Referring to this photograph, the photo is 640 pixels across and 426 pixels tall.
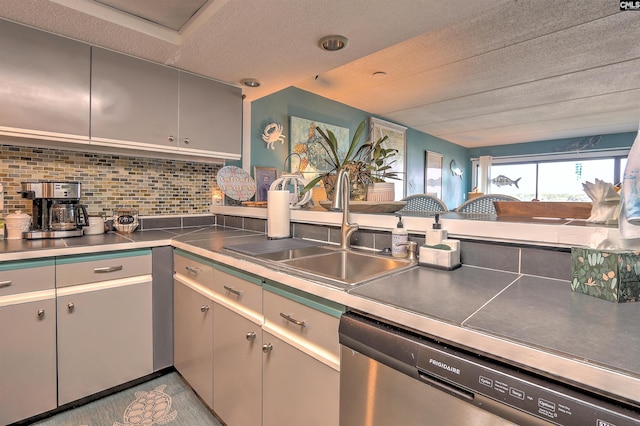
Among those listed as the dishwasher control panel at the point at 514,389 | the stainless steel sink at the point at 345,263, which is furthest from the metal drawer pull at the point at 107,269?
the dishwasher control panel at the point at 514,389

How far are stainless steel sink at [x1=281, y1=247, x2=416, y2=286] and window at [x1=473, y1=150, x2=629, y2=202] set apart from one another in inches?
257

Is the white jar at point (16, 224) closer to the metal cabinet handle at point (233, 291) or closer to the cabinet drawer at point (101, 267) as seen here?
the cabinet drawer at point (101, 267)

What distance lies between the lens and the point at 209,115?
2.27 m

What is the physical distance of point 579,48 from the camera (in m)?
2.54

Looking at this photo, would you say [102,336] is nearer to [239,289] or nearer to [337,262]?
[239,289]

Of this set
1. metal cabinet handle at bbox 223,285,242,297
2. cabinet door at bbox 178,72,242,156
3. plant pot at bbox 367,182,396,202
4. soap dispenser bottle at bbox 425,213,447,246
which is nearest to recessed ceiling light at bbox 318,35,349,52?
plant pot at bbox 367,182,396,202

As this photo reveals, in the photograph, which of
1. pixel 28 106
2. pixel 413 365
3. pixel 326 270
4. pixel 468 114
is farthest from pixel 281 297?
pixel 468 114

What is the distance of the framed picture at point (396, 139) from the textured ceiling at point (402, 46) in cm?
20

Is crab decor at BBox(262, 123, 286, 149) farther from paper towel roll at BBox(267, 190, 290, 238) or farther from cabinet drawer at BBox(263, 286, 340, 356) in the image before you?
cabinet drawer at BBox(263, 286, 340, 356)

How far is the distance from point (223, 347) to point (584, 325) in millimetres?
1285

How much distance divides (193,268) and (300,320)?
2.80 ft

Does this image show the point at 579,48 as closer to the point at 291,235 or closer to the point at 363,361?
the point at 291,235

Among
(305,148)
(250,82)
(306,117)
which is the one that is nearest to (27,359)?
(250,82)

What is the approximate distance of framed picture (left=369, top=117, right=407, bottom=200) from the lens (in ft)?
14.1
